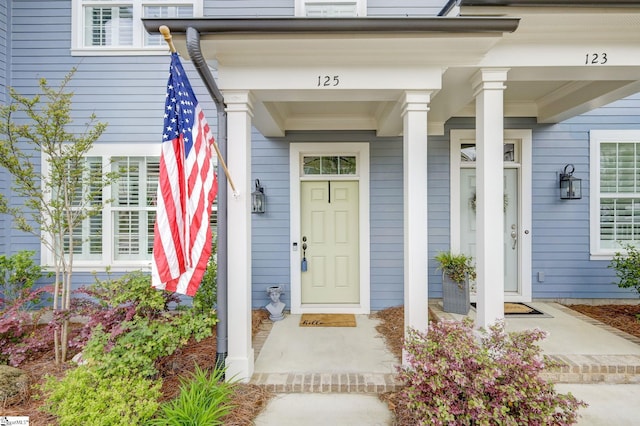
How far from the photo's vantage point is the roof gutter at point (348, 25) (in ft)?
7.72

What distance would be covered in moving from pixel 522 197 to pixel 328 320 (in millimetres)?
3360

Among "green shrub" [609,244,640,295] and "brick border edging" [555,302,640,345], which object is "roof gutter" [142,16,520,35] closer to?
"brick border edging" [555,302,640,345]

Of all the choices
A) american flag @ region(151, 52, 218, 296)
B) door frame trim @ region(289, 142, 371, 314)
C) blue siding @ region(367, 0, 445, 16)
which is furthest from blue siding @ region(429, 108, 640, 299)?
american flag @ region(151, 52, 218, 296)

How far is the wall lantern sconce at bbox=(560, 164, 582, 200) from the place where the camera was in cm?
445

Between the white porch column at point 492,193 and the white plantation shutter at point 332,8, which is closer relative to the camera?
the white porch column at point 492,193

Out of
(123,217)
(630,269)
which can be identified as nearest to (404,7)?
Result: (630,269)

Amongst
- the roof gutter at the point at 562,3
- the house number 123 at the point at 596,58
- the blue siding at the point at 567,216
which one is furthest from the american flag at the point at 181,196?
the blue siding at the point at 567,216

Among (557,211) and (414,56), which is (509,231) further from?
(414,56)

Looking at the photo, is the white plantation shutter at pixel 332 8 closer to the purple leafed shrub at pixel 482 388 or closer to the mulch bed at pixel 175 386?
the purple leafed shrub at pixel 482 388

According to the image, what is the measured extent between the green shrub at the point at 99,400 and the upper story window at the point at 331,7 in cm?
479

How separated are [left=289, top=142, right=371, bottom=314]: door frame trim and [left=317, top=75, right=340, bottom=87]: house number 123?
5.90 feet

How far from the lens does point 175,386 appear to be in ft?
8.63

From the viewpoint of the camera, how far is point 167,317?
2.58m

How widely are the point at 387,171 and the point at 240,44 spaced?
2755mm
